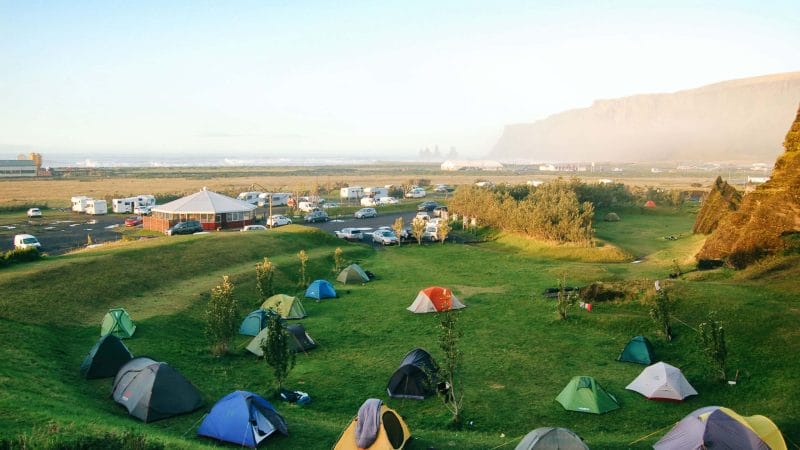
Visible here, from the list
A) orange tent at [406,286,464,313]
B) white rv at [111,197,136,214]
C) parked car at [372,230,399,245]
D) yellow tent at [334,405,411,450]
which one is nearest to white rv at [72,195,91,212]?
white rv at [111,197,136,214]

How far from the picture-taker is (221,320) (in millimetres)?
20562

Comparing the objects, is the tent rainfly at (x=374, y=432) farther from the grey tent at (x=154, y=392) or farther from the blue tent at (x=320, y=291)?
the blue tent at (x=320, y=291)

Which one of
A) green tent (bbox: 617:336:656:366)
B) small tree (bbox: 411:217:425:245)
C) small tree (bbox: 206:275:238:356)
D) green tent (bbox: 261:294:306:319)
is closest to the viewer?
green tent (bbox: 617:336:656:366)

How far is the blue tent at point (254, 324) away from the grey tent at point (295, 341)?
167 centimetres

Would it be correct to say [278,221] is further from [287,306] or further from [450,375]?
[450,375]

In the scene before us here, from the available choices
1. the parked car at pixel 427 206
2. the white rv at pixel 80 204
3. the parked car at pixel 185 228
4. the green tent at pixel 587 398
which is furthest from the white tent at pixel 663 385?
the white rv at pixel 80 204

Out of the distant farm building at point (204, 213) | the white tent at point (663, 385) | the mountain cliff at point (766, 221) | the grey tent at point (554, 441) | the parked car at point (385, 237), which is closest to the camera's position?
the grey tent at point (554, 441)

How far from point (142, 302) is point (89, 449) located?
1677 centimetres

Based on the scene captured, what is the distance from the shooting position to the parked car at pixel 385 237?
4838cm

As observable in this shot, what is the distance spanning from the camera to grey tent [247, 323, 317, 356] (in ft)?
69.6

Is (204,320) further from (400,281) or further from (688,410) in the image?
(688,410)

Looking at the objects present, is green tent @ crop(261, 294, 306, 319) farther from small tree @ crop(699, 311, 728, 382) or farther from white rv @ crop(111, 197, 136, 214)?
white rv @ crop(111, 197, 136, 214)

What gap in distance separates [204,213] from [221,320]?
34.7 metres

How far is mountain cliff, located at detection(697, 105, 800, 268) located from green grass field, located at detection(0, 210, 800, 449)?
1.83 metres
